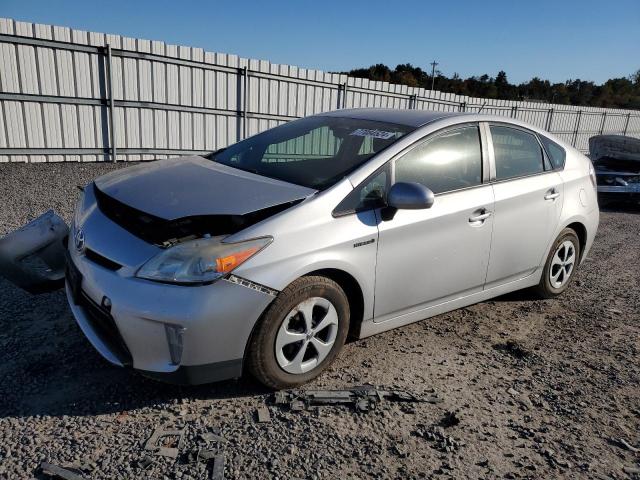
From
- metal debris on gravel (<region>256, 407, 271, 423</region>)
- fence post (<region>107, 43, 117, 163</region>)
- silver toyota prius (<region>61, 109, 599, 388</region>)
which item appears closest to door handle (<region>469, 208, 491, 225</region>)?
silver toyota prius (<region>61, 109, 599, 388</region>)

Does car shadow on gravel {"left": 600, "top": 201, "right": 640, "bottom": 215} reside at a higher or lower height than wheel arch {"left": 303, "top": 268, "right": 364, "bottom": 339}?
lower

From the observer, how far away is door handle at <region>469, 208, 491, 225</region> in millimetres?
3711

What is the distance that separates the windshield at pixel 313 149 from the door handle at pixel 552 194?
157 centimetres

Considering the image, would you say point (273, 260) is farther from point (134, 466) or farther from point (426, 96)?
point (426, 96)

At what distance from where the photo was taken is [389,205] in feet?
10.6

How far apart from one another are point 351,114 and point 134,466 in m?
3.08

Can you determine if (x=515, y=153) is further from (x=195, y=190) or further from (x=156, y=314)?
(x=156, y=314)

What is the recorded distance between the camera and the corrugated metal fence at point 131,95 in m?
8.62

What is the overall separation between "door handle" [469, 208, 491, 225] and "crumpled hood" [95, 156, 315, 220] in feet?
4.37

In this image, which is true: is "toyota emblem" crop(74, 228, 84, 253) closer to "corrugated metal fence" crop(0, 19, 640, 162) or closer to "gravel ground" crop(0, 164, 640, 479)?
"gravel ground" crop(0, 164, 640, 479)

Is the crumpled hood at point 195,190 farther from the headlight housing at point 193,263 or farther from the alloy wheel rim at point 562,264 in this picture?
the alloy wheel rim at point 562,264

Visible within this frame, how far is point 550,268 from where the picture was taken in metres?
4.69

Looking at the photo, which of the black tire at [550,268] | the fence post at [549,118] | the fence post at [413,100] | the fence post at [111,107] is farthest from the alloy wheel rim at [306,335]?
the fence post at [549,118]

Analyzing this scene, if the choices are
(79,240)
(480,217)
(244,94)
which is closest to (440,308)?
(480,217)
